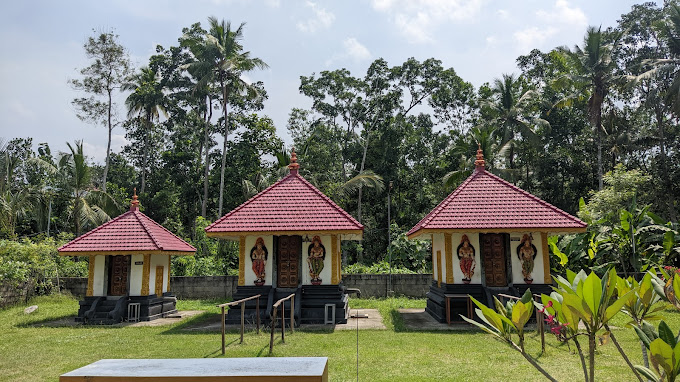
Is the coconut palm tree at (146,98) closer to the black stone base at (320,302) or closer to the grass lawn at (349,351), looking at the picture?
the grass lawn at (349,351)

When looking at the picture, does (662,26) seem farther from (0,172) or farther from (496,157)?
(0,172)

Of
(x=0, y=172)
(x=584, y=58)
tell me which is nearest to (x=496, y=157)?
(x=584, y=58)

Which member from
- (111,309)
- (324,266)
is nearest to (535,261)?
(324,266)

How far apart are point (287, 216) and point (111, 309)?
568 centimetres

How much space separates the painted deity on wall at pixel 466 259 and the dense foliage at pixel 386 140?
8.99 metres

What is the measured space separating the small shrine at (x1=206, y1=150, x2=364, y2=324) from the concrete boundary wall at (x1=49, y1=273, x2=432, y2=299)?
5.21m

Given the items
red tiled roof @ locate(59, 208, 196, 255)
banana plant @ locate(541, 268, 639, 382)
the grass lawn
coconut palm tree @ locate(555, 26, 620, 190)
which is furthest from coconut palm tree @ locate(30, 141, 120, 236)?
coconut palm tree @ locate(555, 26, 620, 190)

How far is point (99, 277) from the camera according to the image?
41.9ft

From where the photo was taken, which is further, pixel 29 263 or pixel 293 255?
pixel 29 263

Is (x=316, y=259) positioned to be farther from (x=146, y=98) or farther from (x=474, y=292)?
(x=146, y=98)

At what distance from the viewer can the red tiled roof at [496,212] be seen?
10.6m

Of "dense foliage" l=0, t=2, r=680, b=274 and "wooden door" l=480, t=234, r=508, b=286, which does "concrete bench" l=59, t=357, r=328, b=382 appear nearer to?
"wooden door" l=480, t=234, r=508, b=286

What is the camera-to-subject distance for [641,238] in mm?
13805

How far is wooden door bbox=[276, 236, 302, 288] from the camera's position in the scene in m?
11.3
